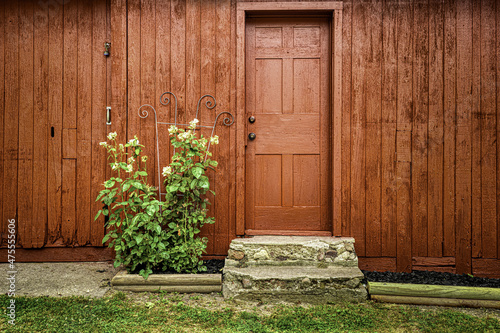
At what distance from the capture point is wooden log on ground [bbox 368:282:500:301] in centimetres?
279

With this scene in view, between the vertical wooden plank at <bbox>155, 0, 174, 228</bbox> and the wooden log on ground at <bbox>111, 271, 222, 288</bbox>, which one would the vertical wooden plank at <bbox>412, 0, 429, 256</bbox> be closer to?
the wooden log on ground at <bbox>111, 271, 222, 288</bbox>

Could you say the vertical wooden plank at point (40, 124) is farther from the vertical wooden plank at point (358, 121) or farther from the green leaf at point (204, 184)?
the vertical wooden plank at point (358, 121)

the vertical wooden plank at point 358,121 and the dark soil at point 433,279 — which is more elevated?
the vertical wooden plank at point 358,121

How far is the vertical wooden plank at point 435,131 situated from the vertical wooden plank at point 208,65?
7.70 ft

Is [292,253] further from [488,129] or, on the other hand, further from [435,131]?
[488,129]

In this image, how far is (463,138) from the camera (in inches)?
137

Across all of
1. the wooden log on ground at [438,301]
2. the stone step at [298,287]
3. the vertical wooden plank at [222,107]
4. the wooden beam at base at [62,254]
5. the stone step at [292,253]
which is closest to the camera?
the wooden log on ground at [438,301]

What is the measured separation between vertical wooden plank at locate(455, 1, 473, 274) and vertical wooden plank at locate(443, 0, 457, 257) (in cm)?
5

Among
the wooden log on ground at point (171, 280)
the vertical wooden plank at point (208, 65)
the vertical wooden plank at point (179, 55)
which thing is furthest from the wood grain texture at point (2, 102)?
the vertical wooden plank at point (208, 65)

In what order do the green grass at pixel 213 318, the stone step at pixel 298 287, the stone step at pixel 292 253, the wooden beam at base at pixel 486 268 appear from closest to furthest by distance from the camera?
the green grass at pixel 213 318 < the stone step at pixel 298 287 < the stone step at pixel 292 253 < the wooden beam at base at pixel 486 268

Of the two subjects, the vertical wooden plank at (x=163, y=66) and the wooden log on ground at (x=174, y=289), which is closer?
the wooden log on ground at (x=174, y=289)

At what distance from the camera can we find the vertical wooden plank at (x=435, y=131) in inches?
137

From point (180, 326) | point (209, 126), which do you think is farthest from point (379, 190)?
point (180, 326)

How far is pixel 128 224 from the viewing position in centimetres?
313
